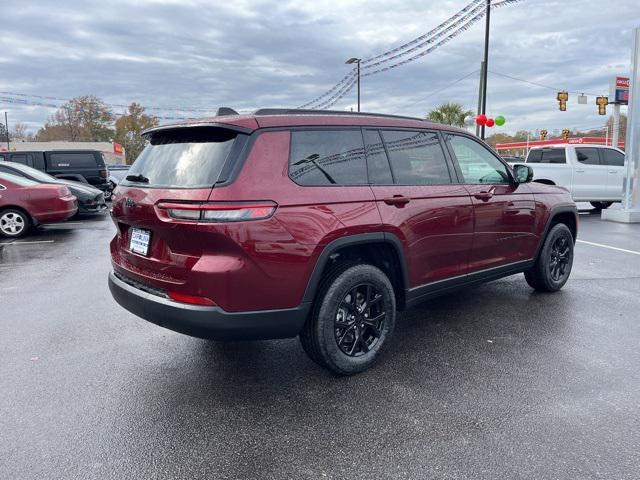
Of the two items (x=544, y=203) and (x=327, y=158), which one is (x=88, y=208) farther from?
(x=544, y=203)

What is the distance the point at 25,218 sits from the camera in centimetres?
1009

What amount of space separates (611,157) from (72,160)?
655 inches

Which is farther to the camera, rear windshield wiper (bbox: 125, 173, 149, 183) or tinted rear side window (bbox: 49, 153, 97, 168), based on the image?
tinted rear side window (bbox: 49, 153, 97, 168)

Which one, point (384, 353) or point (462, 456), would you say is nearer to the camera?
point (462, 456)

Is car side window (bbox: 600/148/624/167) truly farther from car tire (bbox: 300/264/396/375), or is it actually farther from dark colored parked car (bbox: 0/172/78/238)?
dark colored parked car (bbox: 0/172/78/238)

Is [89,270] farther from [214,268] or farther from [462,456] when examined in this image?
[462,456]

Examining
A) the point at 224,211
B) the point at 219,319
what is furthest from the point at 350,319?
the point at 224,211

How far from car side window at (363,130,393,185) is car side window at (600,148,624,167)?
12.9 m

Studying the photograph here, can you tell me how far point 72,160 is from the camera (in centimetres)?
1634

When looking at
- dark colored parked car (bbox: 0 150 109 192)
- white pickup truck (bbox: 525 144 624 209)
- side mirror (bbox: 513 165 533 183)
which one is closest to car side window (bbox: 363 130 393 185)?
side mirror (bbox: 513 165 533 183)

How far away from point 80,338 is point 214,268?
208 cm

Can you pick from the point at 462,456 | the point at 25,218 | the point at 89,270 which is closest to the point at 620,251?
the point at 462,456

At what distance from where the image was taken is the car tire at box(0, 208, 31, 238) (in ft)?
32.8

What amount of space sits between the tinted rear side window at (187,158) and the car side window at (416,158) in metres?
1.33
